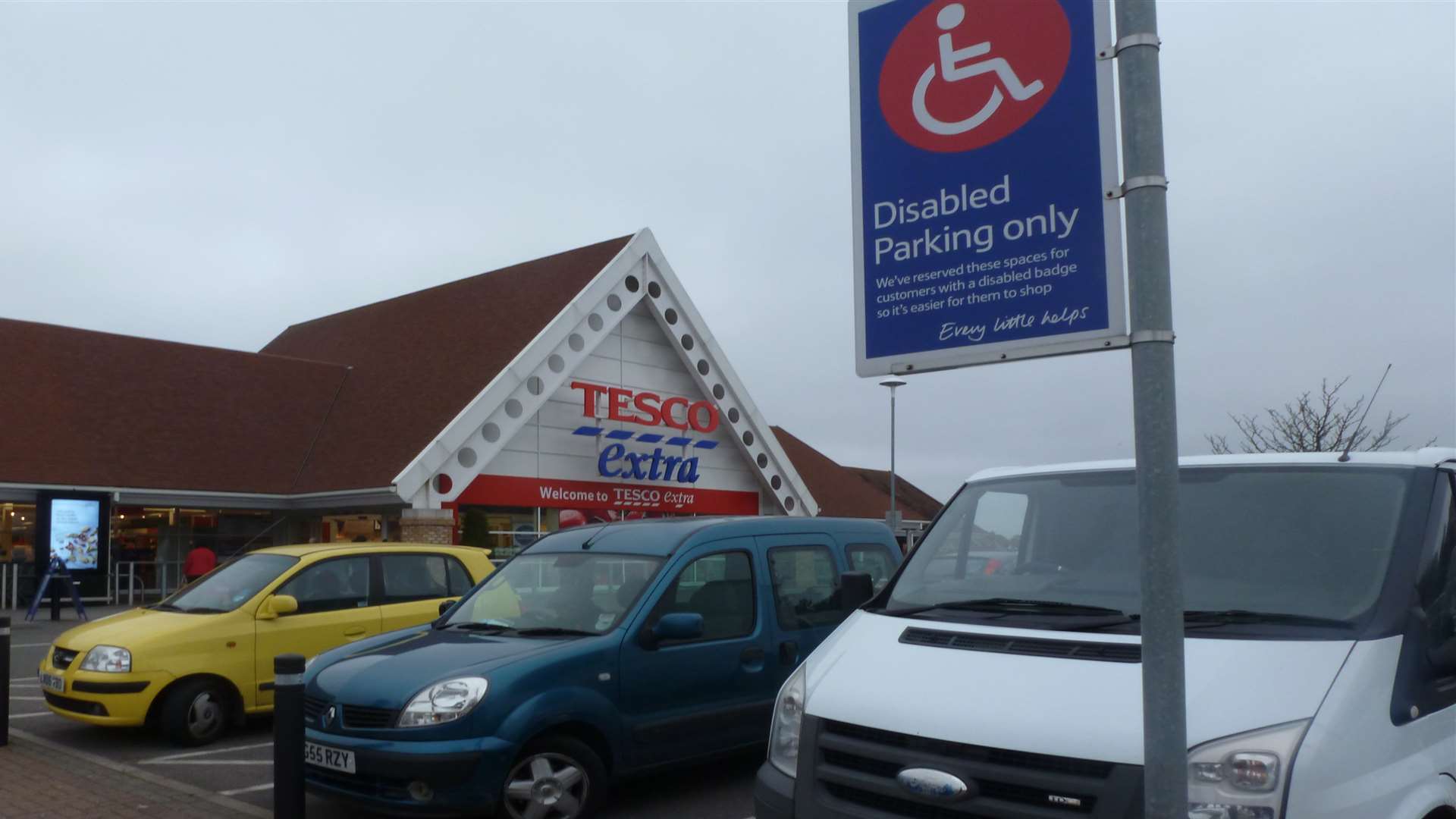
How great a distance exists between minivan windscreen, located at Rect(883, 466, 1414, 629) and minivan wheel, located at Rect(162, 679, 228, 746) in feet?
22.3

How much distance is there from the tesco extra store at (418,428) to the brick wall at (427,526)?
39mm

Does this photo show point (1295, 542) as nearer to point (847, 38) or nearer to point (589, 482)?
point (847, 38)

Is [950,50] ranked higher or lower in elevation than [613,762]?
higher

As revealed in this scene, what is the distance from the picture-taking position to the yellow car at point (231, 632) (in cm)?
942

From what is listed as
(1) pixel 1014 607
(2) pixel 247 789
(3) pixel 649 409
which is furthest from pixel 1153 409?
(3) pixel 649 409

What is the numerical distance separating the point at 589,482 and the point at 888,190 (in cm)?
2330

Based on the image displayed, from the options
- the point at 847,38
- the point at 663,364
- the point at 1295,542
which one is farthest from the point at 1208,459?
the point at 663,364

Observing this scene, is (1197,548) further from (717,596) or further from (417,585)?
(417,585)

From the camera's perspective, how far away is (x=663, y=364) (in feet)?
95.2

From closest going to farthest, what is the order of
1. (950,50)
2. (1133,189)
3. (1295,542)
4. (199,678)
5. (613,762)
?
(1133,189)
(950,50)
(1295,542)
(613,762)
(199,678)

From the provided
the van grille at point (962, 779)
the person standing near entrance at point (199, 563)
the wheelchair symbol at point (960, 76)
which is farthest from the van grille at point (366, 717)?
the person standing near entrance at point (199, 563)

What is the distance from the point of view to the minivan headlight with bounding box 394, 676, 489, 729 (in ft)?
20.9

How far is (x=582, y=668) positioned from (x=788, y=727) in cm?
261

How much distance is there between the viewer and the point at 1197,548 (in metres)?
4.48
